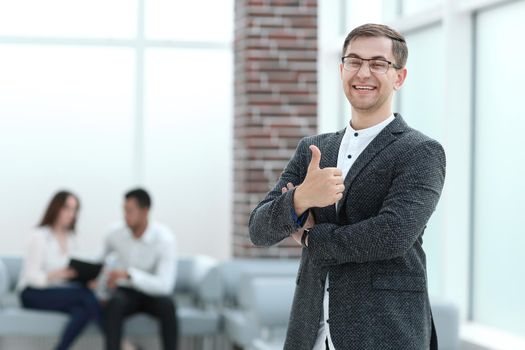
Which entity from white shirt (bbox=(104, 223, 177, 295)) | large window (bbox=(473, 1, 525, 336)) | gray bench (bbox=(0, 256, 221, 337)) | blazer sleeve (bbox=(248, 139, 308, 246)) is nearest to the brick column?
gray bench (bbox=(0, 256, 221, 337))

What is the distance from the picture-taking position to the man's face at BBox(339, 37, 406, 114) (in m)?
2.63

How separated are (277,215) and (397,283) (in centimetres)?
32

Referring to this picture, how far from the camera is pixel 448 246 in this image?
659 centimetres

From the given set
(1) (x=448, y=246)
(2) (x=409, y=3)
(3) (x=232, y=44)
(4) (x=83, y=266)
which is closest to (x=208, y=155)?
(3) (x=232, y=44)

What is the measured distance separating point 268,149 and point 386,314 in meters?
6.36

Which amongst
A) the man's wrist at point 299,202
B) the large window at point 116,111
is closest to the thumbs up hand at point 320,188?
the man's wrist at point 299,202

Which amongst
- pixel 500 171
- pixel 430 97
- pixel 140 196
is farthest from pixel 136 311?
pixel 500 171

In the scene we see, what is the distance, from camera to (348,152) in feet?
8.91

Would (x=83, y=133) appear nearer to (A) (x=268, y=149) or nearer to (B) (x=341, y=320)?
(A) (x=268, y=149)

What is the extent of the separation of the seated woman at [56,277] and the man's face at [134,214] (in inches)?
18.4

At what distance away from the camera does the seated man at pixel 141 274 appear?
25.4ft

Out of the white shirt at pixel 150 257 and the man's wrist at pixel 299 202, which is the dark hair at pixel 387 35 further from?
the white shirt at pixel 150 257

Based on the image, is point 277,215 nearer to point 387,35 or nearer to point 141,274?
point 387,35

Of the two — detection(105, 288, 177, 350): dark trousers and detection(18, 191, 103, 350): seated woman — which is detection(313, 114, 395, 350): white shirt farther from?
detection(18, 191, 103, 350): seated woman
